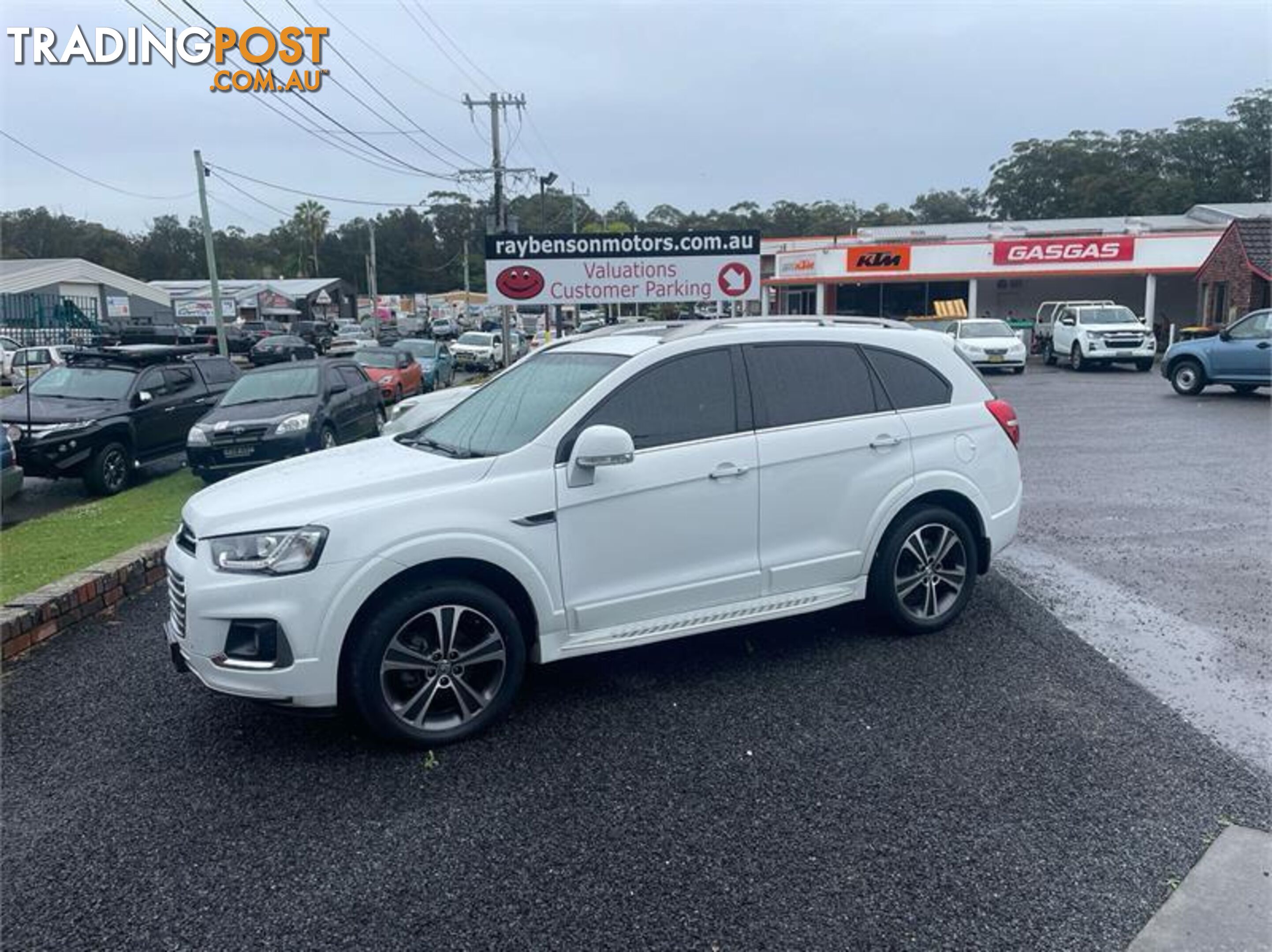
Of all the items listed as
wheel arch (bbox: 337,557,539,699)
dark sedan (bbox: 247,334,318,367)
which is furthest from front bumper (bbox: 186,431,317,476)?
dark sedan (bbox: 247,334,318,367)

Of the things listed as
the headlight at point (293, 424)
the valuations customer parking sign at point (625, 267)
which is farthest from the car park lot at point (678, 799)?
the valuations customer parking sign at point (625, 267)

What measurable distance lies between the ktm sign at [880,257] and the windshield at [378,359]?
2542 cm

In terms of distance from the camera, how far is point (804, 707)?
463 cm

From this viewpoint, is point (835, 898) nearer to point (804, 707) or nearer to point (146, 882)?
point (804, 707)

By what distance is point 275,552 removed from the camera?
407cm

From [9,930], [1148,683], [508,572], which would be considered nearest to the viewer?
[9,930]

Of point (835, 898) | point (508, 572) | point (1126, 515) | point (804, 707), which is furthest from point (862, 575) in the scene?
point (1126, 515)

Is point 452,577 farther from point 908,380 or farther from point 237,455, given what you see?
point 237,455

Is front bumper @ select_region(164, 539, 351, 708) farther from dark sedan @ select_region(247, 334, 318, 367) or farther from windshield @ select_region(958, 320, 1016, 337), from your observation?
dark sedan @ select_region(247, 334, 318, 367)

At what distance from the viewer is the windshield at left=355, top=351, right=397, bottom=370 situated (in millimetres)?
22875

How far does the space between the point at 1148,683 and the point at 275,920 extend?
4231 millimetres

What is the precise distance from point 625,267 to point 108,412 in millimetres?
7628

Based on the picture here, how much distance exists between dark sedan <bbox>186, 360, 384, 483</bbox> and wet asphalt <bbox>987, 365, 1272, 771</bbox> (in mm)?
8528

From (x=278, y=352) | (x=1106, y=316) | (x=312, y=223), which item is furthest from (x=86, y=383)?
(x=312, y=223)
